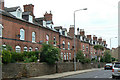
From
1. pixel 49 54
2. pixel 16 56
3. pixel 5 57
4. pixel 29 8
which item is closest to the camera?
pixel 5 57

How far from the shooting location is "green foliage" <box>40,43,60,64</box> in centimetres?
→ 2505

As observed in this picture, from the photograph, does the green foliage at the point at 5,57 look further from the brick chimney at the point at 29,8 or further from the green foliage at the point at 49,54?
the brick chimney at the point at 29,8

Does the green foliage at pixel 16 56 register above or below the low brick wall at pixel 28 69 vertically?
above

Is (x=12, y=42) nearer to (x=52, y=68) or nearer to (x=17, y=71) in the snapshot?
(x=52, y=68)

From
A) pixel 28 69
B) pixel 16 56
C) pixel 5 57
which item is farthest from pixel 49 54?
pixel 5 57

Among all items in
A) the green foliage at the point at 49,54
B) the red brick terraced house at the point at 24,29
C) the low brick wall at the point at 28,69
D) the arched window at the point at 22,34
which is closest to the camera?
the low brick wall at the point at 28,69

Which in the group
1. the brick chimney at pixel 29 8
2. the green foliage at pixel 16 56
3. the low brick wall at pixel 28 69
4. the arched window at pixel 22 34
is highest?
the brick chimney at pixel 29 8

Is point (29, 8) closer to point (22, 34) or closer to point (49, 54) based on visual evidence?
point (22, 34)

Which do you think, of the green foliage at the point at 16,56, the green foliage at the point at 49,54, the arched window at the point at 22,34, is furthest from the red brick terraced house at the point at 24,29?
the green foliage at the point at 16,56

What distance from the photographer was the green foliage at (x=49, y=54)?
25.1 metres

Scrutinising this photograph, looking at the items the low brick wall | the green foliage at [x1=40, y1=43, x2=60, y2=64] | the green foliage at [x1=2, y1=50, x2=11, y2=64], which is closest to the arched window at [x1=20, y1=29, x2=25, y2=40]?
the green foliage at [x1=40, y1=43, x2=60, y2=64]

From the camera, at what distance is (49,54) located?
82.4 feet

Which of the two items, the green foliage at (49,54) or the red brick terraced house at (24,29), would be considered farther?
the red brick terraced house at (24,29)

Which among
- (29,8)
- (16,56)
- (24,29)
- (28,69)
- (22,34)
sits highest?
(29,8)
